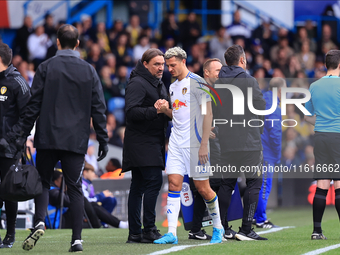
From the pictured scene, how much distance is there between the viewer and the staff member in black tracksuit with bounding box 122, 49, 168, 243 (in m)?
6.48

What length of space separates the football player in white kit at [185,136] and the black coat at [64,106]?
776mm

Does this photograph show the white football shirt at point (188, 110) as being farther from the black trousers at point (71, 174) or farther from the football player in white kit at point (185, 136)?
the black trousers at point (71, 174)

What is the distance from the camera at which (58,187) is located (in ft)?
31.6

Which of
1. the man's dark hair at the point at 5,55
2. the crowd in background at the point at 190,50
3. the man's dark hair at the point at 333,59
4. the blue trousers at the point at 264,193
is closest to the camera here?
the man's dark hair at the point at 5,55

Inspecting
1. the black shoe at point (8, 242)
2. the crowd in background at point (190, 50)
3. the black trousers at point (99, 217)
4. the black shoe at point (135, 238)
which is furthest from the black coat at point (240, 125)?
the crowd in background at point (190, 50)

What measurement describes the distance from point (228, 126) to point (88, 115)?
1708 mm

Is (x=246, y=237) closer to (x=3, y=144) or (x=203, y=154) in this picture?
(x=203, y=154)

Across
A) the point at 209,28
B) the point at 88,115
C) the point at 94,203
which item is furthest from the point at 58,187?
the point at 209,28

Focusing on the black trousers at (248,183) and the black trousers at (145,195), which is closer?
the black trousers at (145,195)

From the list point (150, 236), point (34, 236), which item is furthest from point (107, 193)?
point (34, 236)

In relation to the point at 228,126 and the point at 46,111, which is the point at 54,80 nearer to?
the point at 46,111

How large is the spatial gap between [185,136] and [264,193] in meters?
3.04

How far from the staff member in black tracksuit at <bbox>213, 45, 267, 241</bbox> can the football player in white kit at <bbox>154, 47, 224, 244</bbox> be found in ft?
1.71

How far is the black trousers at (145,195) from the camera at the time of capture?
21.4ft
